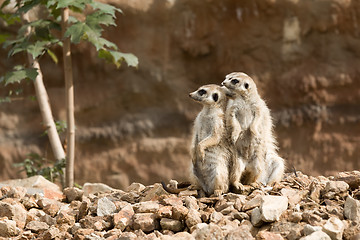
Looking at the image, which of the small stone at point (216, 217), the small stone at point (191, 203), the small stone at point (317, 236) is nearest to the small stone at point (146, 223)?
the small stone at point (191, 203)

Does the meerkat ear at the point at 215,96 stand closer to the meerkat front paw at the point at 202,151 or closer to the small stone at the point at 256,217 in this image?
the meerkat front paw at the point at 202,151

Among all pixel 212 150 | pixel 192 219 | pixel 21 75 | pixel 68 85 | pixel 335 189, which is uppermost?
pixel 21 75

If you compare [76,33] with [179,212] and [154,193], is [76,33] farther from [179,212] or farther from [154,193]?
[179,212]

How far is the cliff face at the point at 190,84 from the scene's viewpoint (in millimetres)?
8188

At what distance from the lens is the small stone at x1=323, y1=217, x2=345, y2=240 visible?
297cm

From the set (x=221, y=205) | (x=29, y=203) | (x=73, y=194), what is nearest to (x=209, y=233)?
(x=221, y=205)

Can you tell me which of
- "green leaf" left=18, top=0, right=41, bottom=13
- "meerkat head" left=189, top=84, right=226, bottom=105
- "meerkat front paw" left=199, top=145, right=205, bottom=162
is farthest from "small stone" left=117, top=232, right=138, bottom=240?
"green leaf" left=18, top=0, right=41, bottom=13

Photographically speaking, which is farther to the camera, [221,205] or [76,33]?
[76,33]

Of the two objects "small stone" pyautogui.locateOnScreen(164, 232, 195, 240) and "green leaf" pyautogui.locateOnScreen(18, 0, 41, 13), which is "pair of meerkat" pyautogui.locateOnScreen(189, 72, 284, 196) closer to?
"small stone" pyautogui.locateOnScreen(164, 232, 195, 240)

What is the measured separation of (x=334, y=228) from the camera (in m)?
3.01

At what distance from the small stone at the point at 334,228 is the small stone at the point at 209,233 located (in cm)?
58

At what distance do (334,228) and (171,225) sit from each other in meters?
0.97

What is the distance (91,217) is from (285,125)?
547cm

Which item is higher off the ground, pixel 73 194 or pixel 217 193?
pixel 217 193
